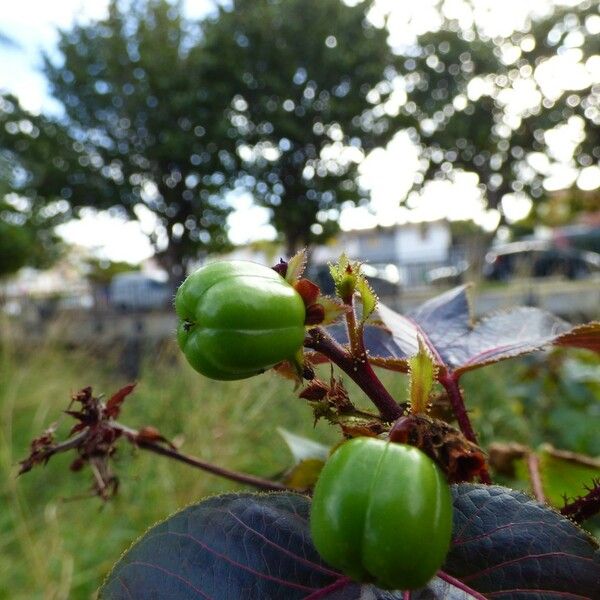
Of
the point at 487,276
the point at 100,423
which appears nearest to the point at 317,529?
the point at 100,423

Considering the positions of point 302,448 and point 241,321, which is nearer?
point 241,321

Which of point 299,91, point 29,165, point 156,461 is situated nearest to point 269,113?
point 299,91

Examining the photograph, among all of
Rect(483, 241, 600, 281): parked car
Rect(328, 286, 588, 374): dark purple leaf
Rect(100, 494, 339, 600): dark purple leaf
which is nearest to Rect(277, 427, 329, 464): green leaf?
Rect(328, 286, 588, 374): dark purple leaf

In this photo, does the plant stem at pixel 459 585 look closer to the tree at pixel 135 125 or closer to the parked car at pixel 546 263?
the parked car at pixel 546 263

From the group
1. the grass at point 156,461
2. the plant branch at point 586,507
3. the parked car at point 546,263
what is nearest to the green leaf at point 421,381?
the plant branch at point 586,507

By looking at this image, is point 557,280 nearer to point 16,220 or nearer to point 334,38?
point 334,38

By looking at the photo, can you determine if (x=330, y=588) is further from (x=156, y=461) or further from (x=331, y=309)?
(x=156, y=461)

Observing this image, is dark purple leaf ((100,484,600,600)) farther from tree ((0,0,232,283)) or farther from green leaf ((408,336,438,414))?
tree ((0,0,232,283))
